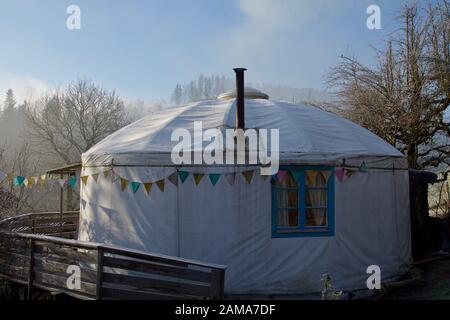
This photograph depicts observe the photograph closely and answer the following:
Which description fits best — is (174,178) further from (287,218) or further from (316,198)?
(316,198)

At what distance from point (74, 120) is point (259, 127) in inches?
649

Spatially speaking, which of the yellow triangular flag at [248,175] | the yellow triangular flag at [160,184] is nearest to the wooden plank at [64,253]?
the yellow triangular flag at [160,184]

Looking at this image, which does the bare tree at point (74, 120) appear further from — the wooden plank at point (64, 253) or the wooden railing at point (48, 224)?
the wooden plank at point (64, 253)

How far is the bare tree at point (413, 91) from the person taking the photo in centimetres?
1171

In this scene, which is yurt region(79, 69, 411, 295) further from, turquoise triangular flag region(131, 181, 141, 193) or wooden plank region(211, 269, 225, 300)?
wooden plank region(211, 269, 225, 300)

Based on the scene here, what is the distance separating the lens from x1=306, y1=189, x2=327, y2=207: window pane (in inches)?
252

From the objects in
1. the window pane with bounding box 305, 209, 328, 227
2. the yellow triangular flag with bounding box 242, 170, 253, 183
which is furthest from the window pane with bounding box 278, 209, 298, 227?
the yellow triangular flag with bounding box 242, 170, 253, 183

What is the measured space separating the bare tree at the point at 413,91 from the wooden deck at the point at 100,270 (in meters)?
8.52

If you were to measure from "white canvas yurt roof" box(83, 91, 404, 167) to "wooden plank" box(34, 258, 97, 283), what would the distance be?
1631mm

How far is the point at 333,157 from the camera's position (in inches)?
250

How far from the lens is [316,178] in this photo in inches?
253

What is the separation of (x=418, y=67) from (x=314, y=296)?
8.14 metres

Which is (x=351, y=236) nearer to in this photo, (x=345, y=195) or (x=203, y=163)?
(x=345, y=195)

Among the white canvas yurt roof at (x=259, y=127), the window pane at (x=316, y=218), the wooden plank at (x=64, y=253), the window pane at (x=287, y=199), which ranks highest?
the white canvas yurt roof at (x=259, y=127)
